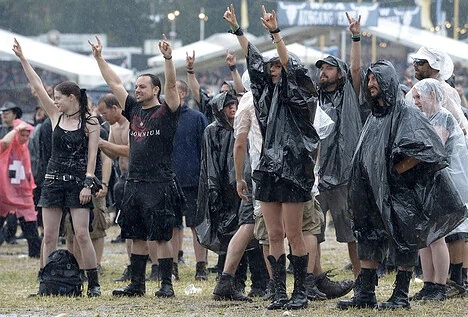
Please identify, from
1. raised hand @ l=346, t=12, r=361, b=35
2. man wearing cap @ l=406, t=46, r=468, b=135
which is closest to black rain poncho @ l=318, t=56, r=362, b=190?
man wearing cap @ l=406, t=46, r=468, b=135

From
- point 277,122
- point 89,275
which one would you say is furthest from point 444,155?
point 89,275

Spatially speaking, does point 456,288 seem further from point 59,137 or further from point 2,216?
point 2,216

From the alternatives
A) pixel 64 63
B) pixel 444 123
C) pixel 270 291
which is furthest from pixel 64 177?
pixel 64 63

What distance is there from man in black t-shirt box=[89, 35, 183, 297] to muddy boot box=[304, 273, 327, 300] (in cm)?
118

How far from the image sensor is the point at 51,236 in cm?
1002

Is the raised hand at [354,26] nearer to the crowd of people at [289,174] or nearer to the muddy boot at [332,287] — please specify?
the crowd of people at [289,174]

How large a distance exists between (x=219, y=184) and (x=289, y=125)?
1.91m

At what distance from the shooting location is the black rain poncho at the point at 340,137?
32.3ft

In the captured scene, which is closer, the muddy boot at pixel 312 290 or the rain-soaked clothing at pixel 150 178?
the muddy boot at pixel 312 290

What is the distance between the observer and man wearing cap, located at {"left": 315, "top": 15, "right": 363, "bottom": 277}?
982 cm

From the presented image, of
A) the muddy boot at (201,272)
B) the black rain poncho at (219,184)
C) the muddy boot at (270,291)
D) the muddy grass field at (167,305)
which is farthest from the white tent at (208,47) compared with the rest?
the muddy boot at (270,291)

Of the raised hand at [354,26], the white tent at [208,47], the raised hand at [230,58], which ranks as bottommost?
the raised hand at [230,58]

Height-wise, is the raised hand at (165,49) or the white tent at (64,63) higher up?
the white tent at (64,63)

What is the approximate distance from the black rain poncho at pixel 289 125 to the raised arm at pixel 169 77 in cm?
72
